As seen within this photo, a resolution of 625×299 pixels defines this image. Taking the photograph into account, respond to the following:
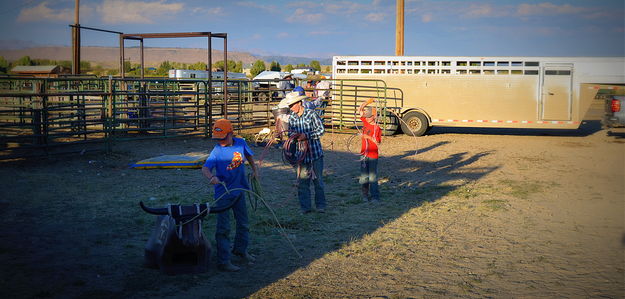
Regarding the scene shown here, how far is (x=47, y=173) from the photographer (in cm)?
1065

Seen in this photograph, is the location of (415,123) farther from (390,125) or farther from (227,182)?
(227,182)

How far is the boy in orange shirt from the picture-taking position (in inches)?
348

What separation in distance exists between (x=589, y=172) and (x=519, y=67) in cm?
706

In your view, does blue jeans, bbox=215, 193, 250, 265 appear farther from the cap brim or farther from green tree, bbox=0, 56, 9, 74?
green tree, bbox=0, 56, 9, 74

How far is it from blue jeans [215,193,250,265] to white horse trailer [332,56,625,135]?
12.4m

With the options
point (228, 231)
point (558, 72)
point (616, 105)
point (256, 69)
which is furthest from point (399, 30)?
point (256, 69)

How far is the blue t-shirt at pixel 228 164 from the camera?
5.69 metres

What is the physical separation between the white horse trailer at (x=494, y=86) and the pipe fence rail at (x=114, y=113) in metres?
0.69

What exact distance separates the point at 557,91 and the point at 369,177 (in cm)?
1154

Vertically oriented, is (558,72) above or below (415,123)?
above

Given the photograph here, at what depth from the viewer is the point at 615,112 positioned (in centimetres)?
1825

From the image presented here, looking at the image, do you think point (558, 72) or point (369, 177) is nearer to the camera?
point (369, 177)

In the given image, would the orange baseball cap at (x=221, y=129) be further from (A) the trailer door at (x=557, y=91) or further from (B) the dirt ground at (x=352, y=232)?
(A) the trailer door at (x=557, y=91)

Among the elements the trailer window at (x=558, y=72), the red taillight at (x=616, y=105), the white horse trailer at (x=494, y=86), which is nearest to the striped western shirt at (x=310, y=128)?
the white horse trailer at (x=494, y=86)
